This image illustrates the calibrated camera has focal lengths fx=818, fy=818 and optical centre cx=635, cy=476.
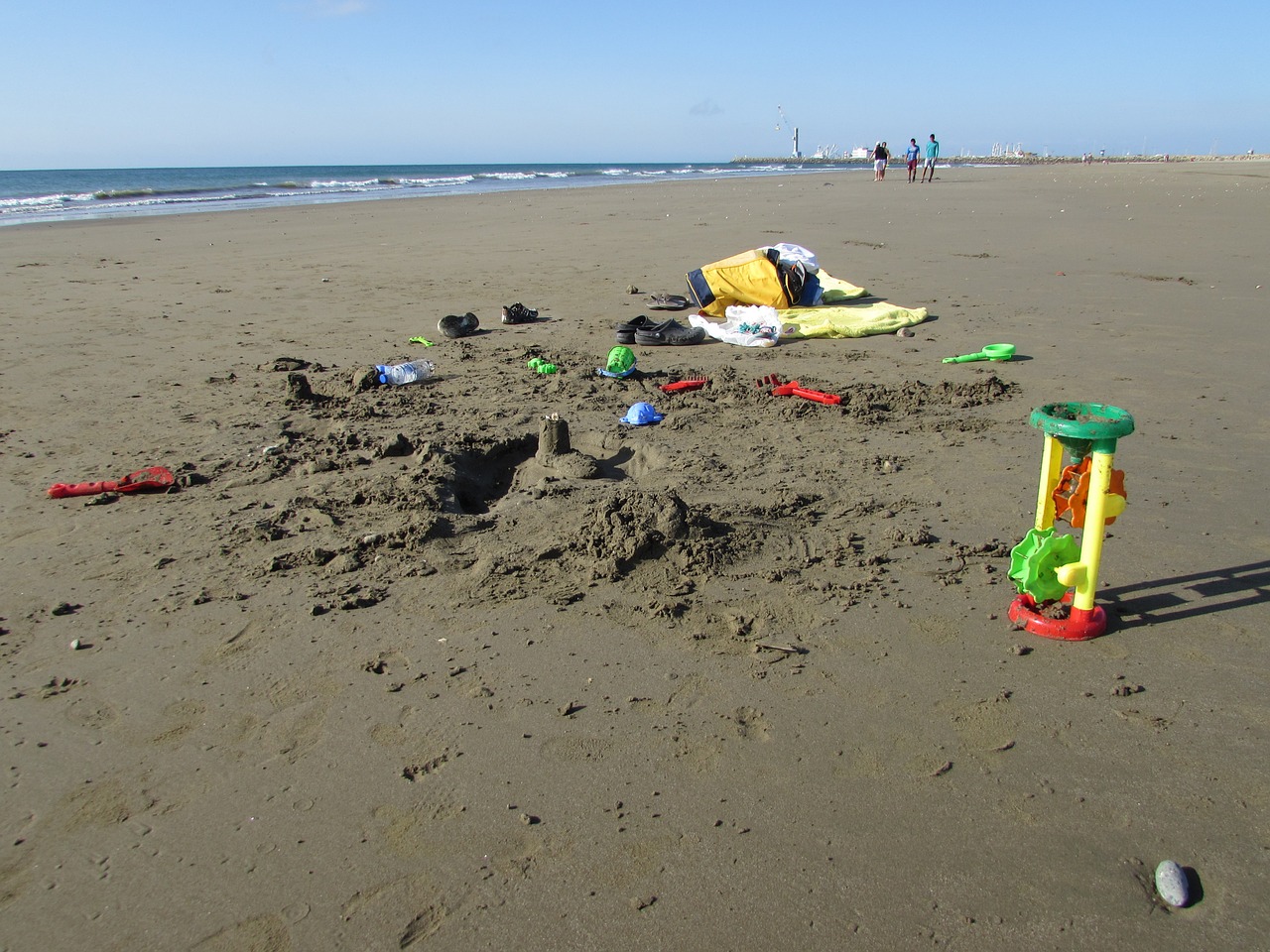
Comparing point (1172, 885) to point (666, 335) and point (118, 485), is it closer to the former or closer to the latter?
point (118, 485)

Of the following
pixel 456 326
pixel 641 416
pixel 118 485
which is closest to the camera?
pixel 118 485

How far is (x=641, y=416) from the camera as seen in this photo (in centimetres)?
537

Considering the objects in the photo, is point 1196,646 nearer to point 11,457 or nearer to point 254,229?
point 11,457

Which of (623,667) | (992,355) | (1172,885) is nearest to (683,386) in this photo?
(992,355)

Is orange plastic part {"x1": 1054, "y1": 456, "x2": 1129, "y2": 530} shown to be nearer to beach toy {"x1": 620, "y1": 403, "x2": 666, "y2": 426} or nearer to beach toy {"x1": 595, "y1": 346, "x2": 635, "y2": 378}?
beach toy {"x1": 620, "y1": 403, "x2": 666, "y2": 426}

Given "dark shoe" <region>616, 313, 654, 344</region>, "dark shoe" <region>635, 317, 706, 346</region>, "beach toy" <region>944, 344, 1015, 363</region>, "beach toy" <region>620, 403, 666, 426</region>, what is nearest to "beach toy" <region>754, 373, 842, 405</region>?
"beach toy" <region>620, 403, 666, 426</region>

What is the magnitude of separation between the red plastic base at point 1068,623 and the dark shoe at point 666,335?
15.8 ft

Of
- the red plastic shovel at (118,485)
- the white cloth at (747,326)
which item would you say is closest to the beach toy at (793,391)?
the white cloth at (747,326)

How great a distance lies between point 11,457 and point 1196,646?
20.3ft

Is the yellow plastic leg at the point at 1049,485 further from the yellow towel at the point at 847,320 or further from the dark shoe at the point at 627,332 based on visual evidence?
the dark shoe at the point at 627,332

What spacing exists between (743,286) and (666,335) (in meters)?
1.45

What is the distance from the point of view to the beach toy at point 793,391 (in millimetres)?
5668

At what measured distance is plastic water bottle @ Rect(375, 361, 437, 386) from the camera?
6332mm

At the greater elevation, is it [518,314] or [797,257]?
[797,257]
